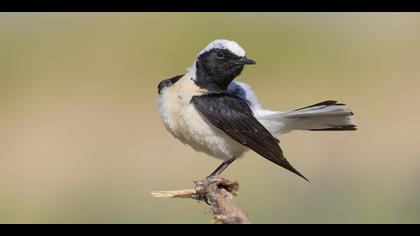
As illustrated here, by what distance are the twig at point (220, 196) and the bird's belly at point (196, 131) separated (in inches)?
15.1

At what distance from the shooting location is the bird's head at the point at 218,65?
6.98m

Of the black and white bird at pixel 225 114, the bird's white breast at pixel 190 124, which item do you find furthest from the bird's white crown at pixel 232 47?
the bird's white breast at pixel 190 124

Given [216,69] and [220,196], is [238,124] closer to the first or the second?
[216,69]

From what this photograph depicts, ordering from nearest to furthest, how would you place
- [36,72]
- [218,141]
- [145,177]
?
[218,141]
[145,177]
[36,72]

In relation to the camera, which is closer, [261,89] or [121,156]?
[121,156]

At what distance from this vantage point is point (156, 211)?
386 inches

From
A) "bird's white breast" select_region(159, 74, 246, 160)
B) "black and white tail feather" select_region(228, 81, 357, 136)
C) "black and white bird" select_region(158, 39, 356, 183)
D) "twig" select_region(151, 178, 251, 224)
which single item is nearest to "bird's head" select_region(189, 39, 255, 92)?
"black and white bird" select_region(158, 39, 356, 183)

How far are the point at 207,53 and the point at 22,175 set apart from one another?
18.0 ft

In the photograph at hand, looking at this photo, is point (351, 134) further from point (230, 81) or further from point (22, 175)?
point (230, 81)

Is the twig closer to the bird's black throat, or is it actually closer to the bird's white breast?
the bird's white breast

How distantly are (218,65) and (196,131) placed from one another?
0.52 m

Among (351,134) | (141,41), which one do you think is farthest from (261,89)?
(141,41)

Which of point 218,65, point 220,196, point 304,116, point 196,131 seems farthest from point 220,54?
point 220,196

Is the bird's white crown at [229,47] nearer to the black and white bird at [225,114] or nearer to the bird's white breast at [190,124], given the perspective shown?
the black and white bird at [225,114]
